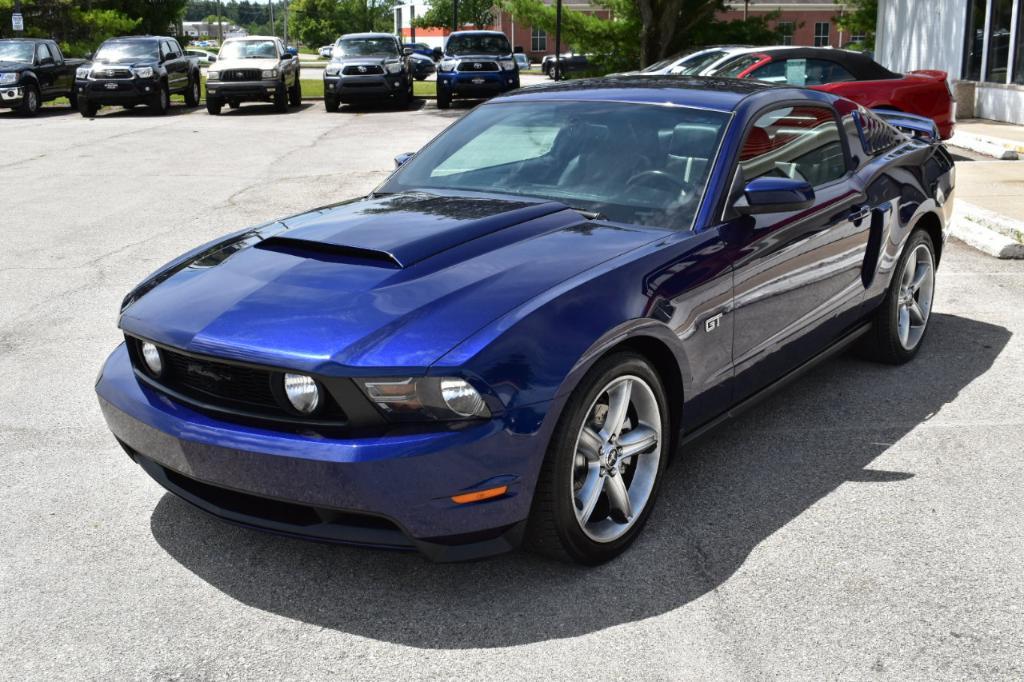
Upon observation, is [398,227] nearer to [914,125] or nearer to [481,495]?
[481,495]

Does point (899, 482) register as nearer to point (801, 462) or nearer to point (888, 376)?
point (801, 462)

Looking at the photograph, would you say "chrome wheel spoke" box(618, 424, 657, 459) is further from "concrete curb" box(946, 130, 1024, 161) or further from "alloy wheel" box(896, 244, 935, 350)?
"concrete curb" box(946, 130, 1024, 161)

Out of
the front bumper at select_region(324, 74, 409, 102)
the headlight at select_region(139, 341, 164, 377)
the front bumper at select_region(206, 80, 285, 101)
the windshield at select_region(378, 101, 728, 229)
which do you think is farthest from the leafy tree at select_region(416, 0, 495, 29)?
the headlight at select_region(139, 341, 164, 377)

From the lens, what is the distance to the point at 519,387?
318cm

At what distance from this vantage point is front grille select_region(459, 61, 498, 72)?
2597cm

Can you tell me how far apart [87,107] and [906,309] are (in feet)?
72.3

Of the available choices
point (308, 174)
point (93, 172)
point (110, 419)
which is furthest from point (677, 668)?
point (93, 172)

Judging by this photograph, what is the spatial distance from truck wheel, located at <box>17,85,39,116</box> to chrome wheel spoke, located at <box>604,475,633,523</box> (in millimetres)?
23891

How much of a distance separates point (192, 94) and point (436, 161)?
24.1m

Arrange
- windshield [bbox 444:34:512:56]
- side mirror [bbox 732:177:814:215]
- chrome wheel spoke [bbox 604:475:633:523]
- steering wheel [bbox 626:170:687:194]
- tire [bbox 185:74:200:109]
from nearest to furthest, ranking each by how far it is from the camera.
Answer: chrome wheel spoke [bbox 604:475:633:523] < side mirror [bbox 732:177:814:215] < steering wheel [bbox 626:170:687:194] < windshield [bbox 444:34:512:56] < tire [bbox 185:74:200:109]

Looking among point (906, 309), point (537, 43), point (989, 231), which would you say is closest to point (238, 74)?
point (989, 231)

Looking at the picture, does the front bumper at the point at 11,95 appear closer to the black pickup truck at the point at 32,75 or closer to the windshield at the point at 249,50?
the black pickup truck at the point at 32,75

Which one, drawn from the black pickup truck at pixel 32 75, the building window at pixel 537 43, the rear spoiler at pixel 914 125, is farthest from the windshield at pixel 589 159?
the building window at pixel 537 43

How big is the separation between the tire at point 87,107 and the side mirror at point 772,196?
2261 centimetres
